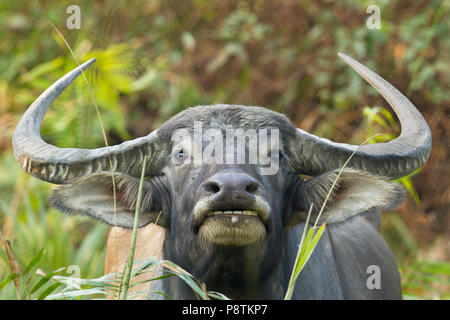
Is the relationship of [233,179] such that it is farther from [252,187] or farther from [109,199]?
[109,199]

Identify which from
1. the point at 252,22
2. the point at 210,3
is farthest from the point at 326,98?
the point at 210,3

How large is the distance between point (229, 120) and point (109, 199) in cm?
76

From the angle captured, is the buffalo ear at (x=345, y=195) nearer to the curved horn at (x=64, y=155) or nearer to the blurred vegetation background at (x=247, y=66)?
the curved horn at (x=64, y=155)

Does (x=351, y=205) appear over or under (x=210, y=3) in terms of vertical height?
under

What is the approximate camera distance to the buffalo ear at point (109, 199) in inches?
128

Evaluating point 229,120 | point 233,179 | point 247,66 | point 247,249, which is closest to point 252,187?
point 233,179

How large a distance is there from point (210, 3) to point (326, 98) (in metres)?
2.24

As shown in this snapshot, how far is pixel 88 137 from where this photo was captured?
6.66 m

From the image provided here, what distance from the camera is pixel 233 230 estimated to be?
293 centimetres

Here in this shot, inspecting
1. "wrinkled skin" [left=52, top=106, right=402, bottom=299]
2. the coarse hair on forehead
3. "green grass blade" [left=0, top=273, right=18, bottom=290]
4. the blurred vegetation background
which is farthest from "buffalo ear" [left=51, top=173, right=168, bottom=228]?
the blurred vegetation background

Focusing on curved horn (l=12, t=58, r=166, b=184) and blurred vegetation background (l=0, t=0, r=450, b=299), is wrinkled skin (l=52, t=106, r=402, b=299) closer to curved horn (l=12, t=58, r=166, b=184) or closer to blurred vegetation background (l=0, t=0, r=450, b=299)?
curved horn (l=12, t=58, r=166, b=184)

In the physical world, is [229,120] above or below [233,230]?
above
